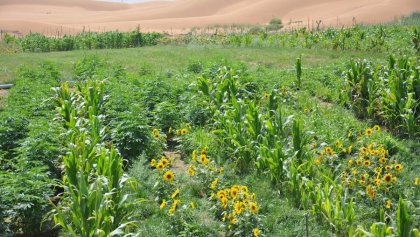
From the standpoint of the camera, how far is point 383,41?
1349cm

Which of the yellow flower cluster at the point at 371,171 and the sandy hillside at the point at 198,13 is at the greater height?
the sandy hillside at the point at 198,13

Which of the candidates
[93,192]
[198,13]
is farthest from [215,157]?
[198,13]

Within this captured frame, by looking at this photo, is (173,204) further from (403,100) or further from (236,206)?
(403,100)

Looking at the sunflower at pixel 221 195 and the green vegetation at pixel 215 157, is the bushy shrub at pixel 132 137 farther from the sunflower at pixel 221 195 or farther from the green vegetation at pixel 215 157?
the sunflower at pixel 221 195

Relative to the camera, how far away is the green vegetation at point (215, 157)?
4062 mm

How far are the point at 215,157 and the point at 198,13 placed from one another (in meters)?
58.7

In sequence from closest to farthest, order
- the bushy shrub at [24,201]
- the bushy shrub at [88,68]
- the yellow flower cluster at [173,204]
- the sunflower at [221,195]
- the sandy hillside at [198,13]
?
the bushy shrub at [24,201], the yellow flower cluster at [173,204], the sunflower at [221,195], the bushy shrub at [88,68], the sandy hillside at [198,13]

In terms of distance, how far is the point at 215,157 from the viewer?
224 inches

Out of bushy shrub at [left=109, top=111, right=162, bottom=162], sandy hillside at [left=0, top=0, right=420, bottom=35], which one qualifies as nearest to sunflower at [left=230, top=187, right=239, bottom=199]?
bushy shrub at [left=109, top=111, right=162, bottom=162]

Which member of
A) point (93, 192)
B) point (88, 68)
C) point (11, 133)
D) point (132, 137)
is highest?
point (88, 68)

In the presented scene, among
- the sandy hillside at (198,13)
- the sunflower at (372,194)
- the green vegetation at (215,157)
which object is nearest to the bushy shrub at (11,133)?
the green vegetation at (215,157)

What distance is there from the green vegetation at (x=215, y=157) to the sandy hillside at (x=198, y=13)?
66.7ft

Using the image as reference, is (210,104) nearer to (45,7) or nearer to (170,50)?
(170,50)

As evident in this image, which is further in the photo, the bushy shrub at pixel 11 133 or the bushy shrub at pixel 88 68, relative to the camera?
the bushy shrub at pixel 88 68
